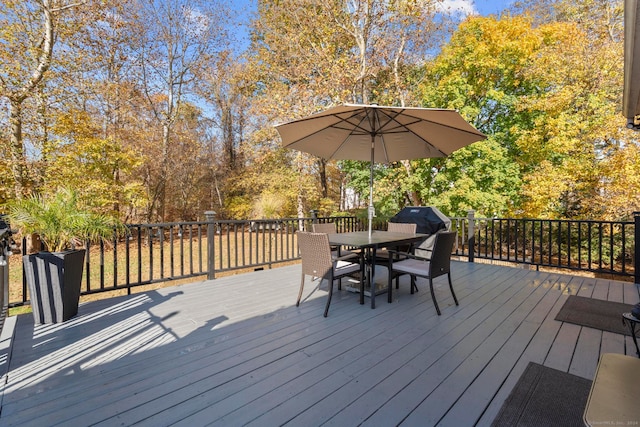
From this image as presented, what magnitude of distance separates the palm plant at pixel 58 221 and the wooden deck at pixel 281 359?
717 mm

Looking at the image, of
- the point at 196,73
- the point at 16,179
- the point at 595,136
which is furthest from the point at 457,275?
the point at 196,73

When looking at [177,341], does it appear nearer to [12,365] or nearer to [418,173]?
[12,365]

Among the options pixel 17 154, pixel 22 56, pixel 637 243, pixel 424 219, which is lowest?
pixel 637 243

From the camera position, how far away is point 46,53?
6.50 m

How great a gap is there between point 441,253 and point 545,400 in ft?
5.06

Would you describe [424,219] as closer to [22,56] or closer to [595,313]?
[595,313]

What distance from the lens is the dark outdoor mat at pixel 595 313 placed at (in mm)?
2769

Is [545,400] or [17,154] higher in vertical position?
[17,154]

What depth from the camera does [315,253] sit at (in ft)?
10.1

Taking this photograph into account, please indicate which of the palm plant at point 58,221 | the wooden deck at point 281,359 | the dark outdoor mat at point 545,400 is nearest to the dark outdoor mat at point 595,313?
the wooden deck at point 281,359

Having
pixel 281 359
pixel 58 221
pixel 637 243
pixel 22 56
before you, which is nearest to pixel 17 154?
pixel 22 56

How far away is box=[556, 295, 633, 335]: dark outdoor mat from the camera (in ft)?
9.08

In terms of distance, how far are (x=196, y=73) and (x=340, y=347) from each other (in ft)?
39.0

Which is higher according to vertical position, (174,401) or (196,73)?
(196,73)
